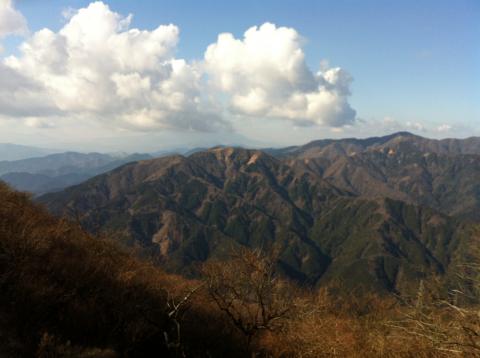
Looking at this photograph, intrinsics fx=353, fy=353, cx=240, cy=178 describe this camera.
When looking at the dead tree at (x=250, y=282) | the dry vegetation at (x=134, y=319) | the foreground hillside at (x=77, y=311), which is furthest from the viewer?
the dead tree at (x=250, y=282)

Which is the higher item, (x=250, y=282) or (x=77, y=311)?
(x=77, y=311)

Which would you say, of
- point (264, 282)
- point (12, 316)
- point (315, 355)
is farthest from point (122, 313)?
point (315, 355)

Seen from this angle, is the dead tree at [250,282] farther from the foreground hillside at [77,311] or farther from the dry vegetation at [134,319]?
the foreground hillside at [77,311]

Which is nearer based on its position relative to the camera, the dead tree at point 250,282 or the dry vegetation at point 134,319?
the dry vegetation at point 134,319

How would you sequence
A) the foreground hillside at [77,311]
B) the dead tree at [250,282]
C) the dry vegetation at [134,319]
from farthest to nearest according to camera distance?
the dead tree at [250,282] < the dry vegetation at [134,319] < the foreground hillside at [77,311]

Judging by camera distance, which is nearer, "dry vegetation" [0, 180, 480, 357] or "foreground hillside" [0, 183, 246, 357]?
"foreground hillside" [0, 183, 246, 357]

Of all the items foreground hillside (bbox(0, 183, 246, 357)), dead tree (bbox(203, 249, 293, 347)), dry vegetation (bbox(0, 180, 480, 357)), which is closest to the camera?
foreground hillside (bbox(0, 183, 246, 357))

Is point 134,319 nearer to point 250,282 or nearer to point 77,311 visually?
point 77,311

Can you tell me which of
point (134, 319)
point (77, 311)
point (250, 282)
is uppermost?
point (77, 311)

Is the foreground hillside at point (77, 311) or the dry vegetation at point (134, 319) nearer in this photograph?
the foreground hillside at point (77, 311)

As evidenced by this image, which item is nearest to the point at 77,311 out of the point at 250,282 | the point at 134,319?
the point at 134,319

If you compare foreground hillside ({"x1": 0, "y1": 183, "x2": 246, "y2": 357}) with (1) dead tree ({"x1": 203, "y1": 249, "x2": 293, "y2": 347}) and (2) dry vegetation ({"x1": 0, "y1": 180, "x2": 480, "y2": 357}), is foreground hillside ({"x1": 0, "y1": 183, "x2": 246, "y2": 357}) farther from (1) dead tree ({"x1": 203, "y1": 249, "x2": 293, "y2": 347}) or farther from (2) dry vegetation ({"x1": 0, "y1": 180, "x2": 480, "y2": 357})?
(1) dead tree ({"x1": 203, "y1": 249, "x2": 293, "y2": 347})

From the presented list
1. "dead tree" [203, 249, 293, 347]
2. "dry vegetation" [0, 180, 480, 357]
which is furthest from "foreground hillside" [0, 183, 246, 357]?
"dead tree" [203, 249, 293, 347]

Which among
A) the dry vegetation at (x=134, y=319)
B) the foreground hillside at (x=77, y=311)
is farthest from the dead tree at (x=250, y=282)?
the foreground hillside at (x=77, y=311)
